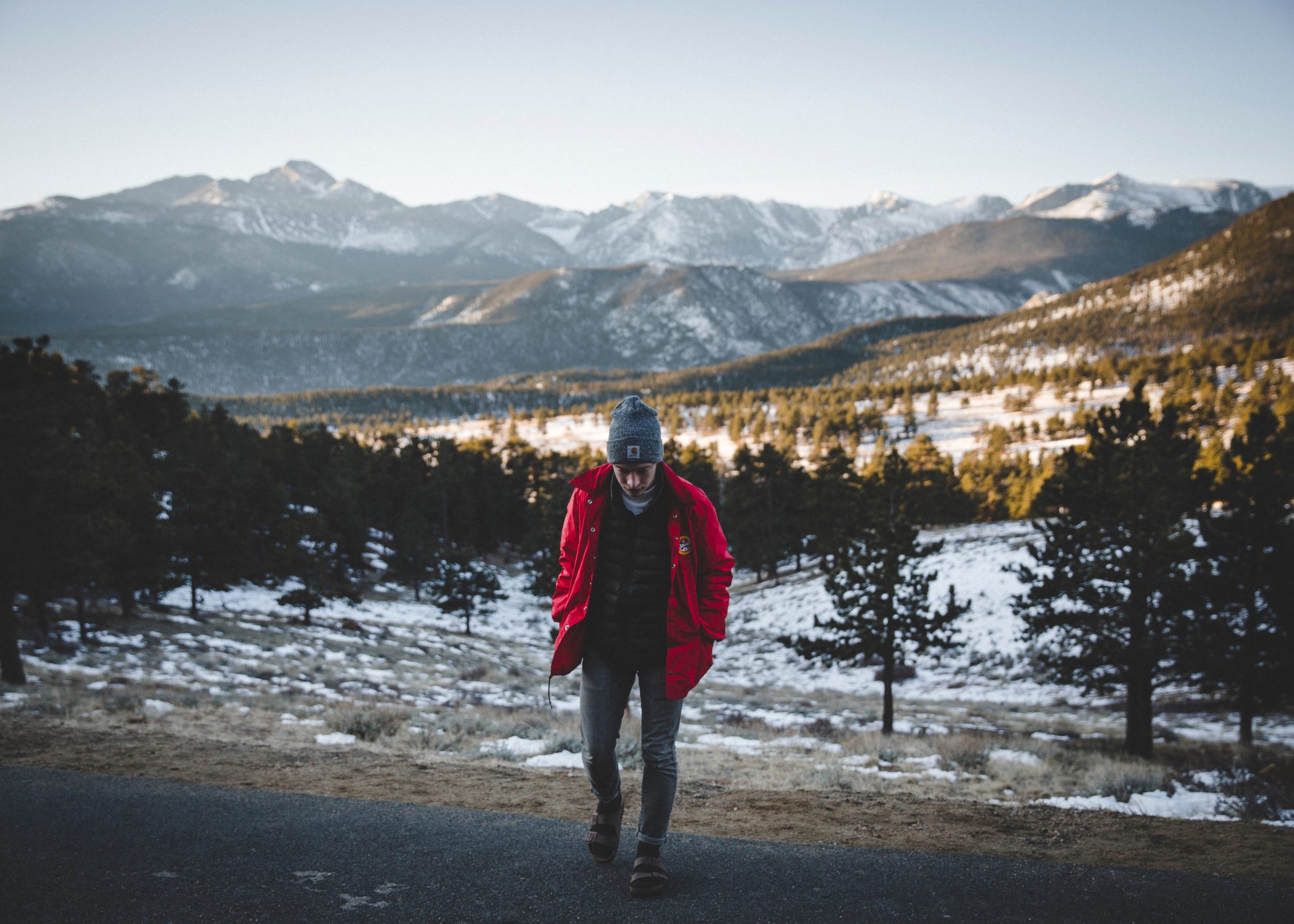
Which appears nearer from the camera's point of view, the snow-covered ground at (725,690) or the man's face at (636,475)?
the man's face at (636,475)

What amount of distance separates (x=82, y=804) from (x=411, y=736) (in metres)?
5.07

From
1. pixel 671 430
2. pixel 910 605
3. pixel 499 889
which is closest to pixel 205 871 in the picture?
pixel 499 889

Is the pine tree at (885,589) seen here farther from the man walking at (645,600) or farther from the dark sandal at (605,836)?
the man walking at (645,600)

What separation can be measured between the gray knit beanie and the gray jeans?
131 cm

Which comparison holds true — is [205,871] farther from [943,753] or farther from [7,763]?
[943,753]

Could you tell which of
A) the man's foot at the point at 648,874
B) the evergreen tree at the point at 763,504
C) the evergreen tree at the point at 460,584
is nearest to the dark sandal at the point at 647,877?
the man's foot at the point at 648,874

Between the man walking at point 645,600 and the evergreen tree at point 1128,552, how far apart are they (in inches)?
555

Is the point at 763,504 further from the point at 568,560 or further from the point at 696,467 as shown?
the point at 568,560

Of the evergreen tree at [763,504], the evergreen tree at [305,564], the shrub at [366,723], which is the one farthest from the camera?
the evergreen tree at [763,504]

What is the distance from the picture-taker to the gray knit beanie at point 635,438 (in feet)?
13.7

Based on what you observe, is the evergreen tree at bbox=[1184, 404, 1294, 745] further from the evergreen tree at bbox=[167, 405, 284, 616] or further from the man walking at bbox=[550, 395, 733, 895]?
the evergreen tree at bbox=[167, 405, 284, 616]

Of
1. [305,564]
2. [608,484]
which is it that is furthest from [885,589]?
[305,564]

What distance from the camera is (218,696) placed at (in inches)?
573

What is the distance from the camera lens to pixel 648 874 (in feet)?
13.7
